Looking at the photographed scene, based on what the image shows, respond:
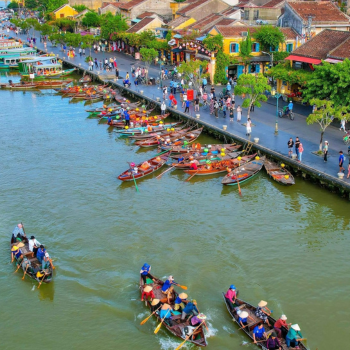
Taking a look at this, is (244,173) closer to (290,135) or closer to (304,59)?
(290,135)

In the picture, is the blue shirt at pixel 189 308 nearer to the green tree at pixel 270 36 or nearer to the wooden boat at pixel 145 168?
the wooden boat at pixel 145 168

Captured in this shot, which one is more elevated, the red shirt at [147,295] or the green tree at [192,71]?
the green tree at [192,71]

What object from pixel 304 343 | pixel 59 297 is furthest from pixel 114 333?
pixel 304 343

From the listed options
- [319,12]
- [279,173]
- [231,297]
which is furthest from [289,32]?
[231,297]

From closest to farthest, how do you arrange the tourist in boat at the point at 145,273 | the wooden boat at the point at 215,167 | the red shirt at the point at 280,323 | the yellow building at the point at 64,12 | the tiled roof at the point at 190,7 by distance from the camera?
the red shirt at the point at 280,323 → the tourist in boat at the point at 145,273 → the wooden boat at the point at 215,167 → the tiled roof at the point at 190,7 → the yellow building at the point at 64,12

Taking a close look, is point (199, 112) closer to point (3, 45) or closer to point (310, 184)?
point (310, 184)

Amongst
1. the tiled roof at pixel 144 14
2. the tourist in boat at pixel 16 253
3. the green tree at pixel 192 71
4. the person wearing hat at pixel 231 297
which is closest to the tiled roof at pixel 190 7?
the tiled roof at pixel 144 14
